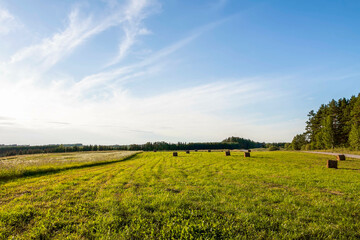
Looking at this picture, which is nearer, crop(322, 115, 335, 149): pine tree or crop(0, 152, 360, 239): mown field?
crop(0, 152, 360, 239): mown field

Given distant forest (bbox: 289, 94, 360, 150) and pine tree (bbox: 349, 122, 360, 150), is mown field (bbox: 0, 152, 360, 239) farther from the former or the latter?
distant forest (bbox: 289, 94, 360, 150)

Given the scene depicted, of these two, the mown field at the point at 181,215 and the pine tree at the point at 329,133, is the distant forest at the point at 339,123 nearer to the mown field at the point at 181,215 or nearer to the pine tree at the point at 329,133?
the pine tree at the point at 329,133

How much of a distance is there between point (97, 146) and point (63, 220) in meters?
155

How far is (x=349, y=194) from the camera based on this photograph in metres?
10.3

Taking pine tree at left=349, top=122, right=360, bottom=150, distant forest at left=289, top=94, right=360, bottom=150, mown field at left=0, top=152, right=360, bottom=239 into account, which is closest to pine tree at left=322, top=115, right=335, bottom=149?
distant forest at left=289, top=94, right=360, bottom=150

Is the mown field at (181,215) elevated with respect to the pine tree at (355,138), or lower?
lower

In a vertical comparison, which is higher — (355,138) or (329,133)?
(329,133)

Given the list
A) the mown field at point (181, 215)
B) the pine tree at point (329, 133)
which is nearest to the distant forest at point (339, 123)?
the pine tree at point (329, 133)

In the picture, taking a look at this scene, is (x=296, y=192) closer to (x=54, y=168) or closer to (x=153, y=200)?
(x=153, y=200)

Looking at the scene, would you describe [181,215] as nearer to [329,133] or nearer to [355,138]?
[355,138]

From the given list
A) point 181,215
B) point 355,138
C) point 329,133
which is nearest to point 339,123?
point 329,133

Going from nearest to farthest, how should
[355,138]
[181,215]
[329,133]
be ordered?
[181,215], [355,138], [329,133]

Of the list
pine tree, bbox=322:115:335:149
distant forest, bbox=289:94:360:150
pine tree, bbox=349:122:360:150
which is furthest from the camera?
pine tree, bbox=322:115:335:149

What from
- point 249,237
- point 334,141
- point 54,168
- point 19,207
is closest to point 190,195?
point 249,237
